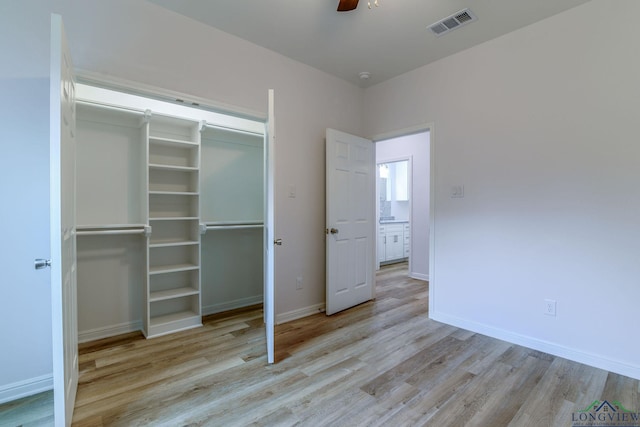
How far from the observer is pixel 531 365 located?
7.58 feet

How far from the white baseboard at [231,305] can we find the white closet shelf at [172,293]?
1.32 feet

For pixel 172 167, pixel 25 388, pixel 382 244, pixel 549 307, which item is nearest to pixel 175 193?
pixel 172 167

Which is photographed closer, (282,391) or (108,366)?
(282,391)

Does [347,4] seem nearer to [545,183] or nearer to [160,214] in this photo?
[545,183]

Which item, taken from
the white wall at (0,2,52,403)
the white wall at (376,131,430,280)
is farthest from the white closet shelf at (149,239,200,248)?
the white wall at (376,131,430,280)

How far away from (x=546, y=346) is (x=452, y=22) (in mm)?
2813

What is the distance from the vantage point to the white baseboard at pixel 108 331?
2.64 metres

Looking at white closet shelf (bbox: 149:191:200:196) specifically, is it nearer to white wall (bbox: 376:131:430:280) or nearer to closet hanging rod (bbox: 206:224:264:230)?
closet hanging rod (bbox: 206:224:264:230)

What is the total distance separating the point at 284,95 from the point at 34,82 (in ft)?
6.39

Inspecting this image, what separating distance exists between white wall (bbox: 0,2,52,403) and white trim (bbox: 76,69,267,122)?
0.77 feet

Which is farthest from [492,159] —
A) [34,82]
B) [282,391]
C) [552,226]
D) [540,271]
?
[34,82]

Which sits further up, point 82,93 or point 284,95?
point 284,95

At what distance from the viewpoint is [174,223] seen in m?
3.15

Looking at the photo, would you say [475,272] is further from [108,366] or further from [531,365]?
[108,366]
